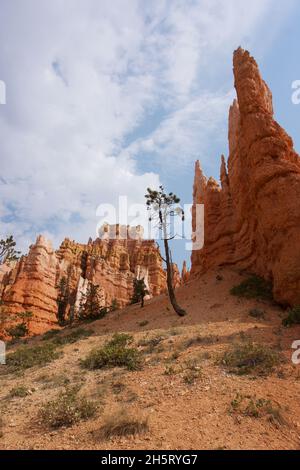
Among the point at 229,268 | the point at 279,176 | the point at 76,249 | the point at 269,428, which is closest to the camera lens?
the point at 269,428

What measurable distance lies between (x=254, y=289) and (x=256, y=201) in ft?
20.4

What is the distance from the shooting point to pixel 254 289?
69.9ft

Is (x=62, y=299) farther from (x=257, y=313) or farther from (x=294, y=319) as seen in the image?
(x=294, y=319)

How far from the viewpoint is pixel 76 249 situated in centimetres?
7075

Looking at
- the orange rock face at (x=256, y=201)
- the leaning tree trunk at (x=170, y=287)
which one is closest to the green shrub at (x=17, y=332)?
the leaning tree trunk at (x=170, y=287)

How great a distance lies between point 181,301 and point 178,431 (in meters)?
18.5

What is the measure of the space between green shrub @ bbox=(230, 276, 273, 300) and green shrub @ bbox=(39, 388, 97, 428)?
14870 mm

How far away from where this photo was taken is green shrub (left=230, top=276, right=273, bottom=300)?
20453 mm

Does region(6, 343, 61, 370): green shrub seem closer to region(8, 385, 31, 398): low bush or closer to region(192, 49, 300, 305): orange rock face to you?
region(8, 385, 31, 398): low bush

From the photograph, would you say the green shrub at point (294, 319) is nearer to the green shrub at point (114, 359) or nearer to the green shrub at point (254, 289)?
the green shrub at point (254, 289)

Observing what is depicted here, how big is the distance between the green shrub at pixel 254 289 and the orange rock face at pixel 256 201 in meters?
0.77
